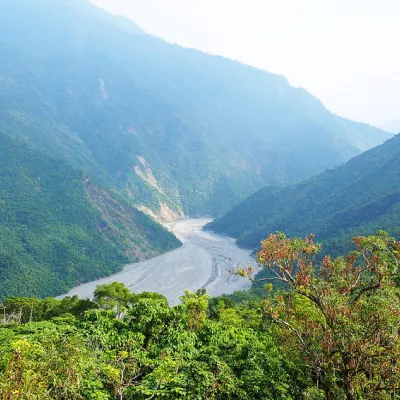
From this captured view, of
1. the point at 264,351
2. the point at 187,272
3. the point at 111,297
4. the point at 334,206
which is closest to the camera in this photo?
the point at 264,351

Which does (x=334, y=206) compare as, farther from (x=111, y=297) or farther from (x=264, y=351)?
(x=264, y=351)

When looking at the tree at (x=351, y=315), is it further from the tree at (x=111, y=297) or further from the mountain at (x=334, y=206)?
the mountain at (x=334, y=206)

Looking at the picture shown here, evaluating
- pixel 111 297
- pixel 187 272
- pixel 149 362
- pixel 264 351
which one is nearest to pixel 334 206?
pixel 187 272

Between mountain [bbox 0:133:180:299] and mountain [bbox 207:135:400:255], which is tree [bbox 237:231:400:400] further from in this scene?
mountain [bbox 0:133:180:299]

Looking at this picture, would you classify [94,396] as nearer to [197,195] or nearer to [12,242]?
[12,242]

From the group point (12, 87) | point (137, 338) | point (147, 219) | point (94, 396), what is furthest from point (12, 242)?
point (12, 87)

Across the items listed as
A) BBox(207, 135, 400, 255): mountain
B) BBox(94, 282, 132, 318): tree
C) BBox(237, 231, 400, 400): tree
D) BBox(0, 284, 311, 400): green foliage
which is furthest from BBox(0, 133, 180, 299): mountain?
BBox(237, 231, 400, 400): tree

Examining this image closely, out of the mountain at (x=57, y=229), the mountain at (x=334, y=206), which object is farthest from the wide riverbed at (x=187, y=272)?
the mountain at (x=334, y=206)
